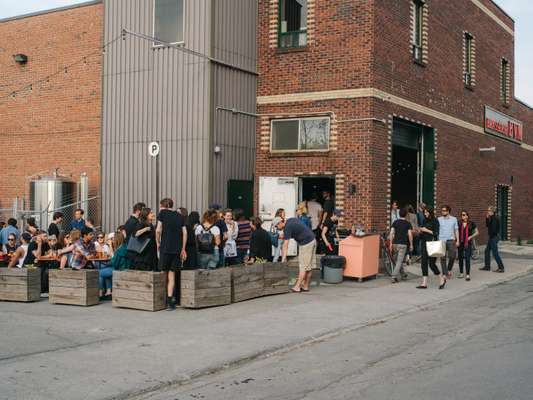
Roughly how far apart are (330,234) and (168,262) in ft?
19.6

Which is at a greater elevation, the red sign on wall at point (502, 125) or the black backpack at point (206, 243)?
the red sign on wall at point (502, 125)

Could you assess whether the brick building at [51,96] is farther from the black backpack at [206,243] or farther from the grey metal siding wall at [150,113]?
the black backpack at [206,243]

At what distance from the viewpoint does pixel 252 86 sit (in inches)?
770

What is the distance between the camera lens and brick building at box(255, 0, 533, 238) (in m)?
18.1

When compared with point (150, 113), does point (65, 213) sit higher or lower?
lower

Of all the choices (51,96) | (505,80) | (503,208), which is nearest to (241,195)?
(51,96)

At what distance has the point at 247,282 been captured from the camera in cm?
1300

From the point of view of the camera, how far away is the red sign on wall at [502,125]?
2641cm

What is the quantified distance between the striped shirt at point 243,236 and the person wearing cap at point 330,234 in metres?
2.15

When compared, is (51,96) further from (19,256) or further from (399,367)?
(399,367)

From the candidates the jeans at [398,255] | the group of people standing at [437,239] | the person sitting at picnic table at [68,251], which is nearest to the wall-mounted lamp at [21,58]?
the person sitting at picnic table at [68,251]

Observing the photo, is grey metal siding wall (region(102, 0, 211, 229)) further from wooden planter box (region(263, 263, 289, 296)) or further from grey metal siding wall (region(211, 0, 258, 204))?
wooden planter box (region(263, 263, 289, 296))

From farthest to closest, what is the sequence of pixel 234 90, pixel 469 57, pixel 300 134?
pixel 469 57 → pixel 300 134 → pixel 234 90

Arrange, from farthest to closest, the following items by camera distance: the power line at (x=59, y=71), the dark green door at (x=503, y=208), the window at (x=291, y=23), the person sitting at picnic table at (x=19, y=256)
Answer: the dark green door at (x=503, y=208)
the power line at (x=59, y=71)
the window at (x=291, y=23)
the person sitting at picnic table at (x=19, y=256)
